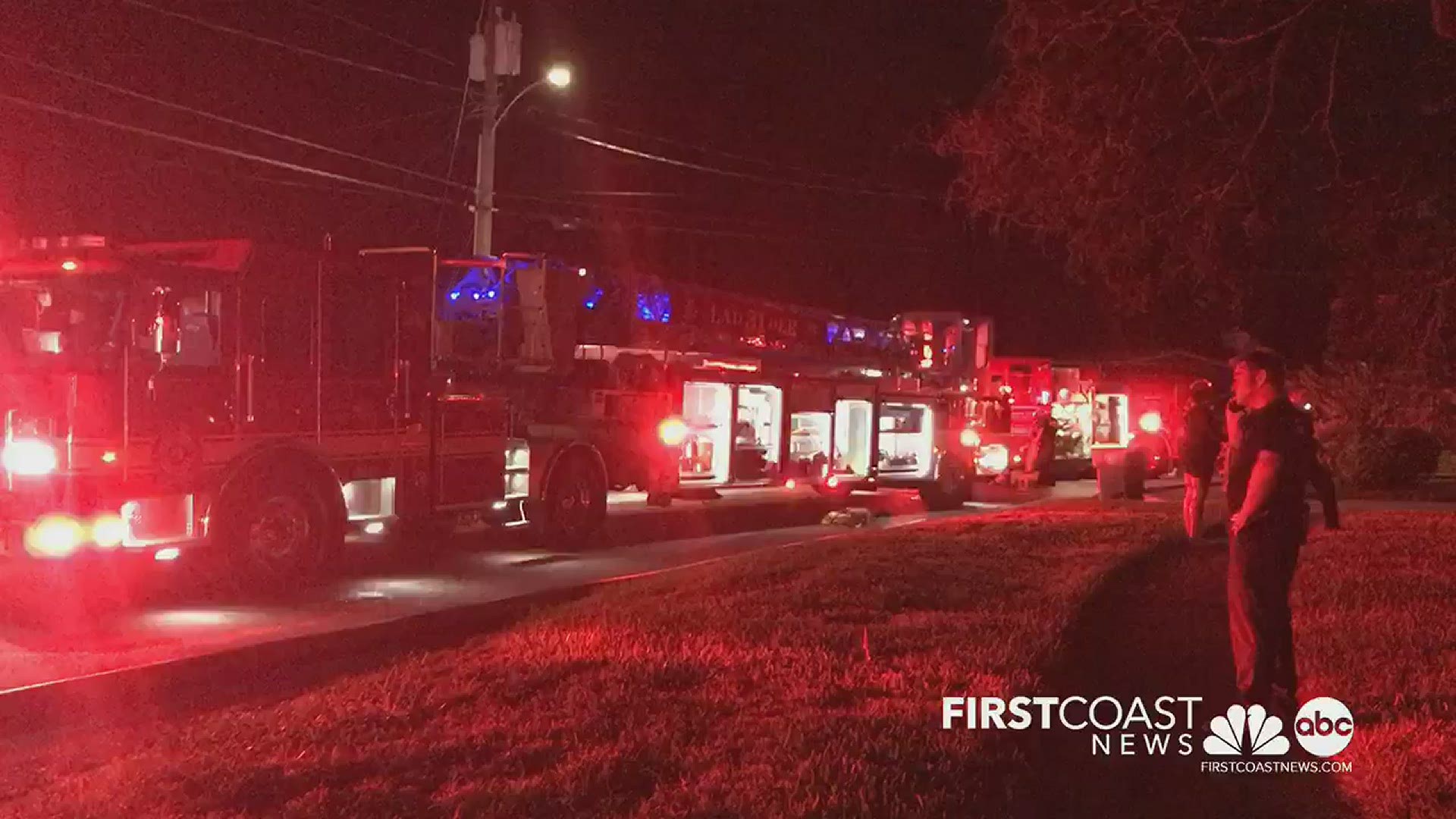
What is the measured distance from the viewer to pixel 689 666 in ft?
24.7

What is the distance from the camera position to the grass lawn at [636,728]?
207 inches

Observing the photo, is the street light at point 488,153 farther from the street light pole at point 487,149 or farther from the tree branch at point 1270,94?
the tree branch at point 1270,94

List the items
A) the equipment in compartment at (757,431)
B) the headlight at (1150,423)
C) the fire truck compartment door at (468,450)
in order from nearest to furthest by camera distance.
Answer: the fire truck compartment door at (468,450) → the equipment in compartment at (757,431) → the headlight at (1150,423)

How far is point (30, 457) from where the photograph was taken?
973 centimetres

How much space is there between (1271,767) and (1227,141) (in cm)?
653

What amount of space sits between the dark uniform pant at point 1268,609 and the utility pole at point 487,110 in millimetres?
15358

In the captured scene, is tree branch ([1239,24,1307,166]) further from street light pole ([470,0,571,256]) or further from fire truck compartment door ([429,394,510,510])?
street light pole ([470,0,571,256])

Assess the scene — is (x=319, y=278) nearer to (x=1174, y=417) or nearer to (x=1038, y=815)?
(x=1038, y=815)

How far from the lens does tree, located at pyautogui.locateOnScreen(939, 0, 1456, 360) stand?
10664 millimetres

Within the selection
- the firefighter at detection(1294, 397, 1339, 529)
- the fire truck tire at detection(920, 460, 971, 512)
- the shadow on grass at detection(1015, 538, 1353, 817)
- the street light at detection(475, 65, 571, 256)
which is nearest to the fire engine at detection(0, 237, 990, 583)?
the fire truck tire at detection(920, 460, 971, 512)

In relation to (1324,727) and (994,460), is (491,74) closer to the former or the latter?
(994,460)

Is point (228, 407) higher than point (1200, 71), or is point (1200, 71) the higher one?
point (1200, 71)

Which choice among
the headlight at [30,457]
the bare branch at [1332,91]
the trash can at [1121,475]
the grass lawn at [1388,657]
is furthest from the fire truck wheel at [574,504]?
the trash can at [1121,475]

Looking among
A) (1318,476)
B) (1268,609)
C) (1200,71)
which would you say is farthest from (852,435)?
(1268,609)
